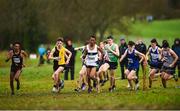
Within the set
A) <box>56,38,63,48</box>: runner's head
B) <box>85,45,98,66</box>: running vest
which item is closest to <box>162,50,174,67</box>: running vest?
<box>85,45,98,66</box>: running vest

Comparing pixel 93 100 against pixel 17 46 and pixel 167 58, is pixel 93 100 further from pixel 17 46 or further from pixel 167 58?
pixel 167 58

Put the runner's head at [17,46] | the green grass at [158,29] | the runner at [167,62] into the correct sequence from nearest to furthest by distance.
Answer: the runner's head at [17,46] → the runner at [167,62] → the green grass at [158,29]

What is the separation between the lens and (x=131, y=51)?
2353 cm

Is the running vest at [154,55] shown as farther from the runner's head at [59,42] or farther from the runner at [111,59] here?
the runner's head at [59,42]

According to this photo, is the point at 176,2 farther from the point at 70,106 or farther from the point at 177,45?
the point at 70,106

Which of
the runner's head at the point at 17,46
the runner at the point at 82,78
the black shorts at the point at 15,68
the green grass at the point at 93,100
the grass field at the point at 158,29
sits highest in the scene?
the grass field at the point at 158,29

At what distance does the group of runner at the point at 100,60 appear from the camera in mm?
22656

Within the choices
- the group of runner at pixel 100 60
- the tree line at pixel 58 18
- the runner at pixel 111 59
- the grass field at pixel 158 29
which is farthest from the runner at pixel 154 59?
the grass field at pixel 158 29

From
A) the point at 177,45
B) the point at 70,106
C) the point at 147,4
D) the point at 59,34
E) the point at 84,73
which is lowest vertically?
the point at 70,106

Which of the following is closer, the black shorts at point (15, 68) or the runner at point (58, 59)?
the runner at point (58, 59)

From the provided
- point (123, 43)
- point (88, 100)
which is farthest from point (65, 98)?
point (123, 43)

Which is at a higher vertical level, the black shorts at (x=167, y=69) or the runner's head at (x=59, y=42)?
the runner's head at (x=59, y=42)

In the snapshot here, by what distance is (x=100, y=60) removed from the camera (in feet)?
79.0

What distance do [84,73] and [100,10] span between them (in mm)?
39431
